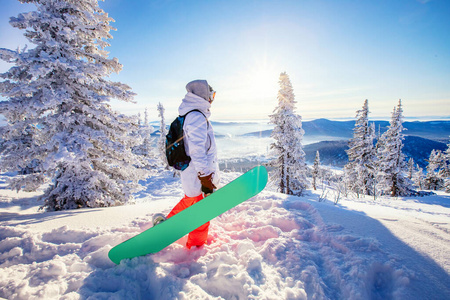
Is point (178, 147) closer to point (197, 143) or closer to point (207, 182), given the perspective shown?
point (197, 143)

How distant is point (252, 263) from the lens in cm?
216

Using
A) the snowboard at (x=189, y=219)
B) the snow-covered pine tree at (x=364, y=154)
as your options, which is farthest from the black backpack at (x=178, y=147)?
the snow-covered pine tree at (x=364, y=154)

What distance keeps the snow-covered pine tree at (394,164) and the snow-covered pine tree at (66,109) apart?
2821 centimetres

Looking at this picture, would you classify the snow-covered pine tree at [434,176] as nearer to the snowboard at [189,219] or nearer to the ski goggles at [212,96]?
the snowboard at [189,219]

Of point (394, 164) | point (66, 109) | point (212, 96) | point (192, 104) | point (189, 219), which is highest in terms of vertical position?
point (66, 109)

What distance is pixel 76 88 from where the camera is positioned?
5.71 metres

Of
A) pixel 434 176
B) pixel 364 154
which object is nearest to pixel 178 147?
pixel 364 154

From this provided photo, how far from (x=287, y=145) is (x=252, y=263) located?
15454 mm

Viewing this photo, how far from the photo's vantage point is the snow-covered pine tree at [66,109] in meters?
4.93

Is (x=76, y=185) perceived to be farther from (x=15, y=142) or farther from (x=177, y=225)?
(x=177, y=225)

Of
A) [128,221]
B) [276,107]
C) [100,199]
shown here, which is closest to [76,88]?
[100,199]

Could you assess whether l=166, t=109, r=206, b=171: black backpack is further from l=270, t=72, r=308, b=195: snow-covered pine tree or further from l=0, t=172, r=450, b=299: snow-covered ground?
l=270, t=72, r=308, b=195: snow-covered pine tree

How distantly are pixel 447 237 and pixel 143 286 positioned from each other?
3.93 metres

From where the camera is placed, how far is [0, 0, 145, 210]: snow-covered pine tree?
4.93m
